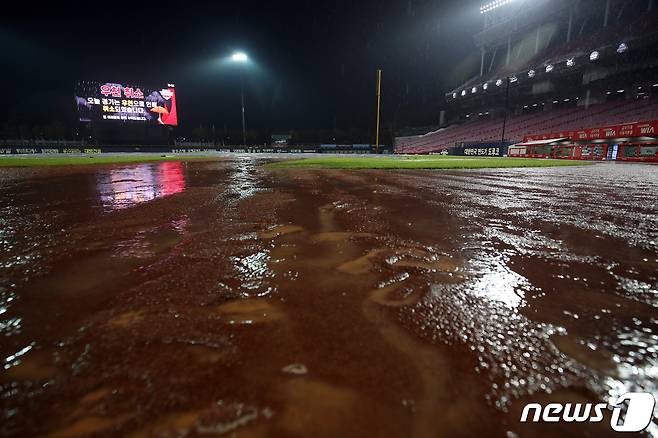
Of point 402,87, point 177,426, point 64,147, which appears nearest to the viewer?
point 177,426

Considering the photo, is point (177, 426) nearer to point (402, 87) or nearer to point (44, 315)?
point (44, 315)

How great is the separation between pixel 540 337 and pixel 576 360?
15 centimetres

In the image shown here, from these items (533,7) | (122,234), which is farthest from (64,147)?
(533,7)

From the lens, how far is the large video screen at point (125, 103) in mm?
37125

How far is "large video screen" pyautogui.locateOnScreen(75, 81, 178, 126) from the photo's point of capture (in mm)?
37125

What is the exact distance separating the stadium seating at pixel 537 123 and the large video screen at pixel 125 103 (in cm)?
3695

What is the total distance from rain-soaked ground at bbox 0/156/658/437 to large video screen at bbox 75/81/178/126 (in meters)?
45.1

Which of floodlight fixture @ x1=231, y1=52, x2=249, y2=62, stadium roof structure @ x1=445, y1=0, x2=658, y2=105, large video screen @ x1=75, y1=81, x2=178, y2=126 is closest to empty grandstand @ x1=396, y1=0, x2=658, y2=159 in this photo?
stadium roof structure @ x1=445, y1=0, x2=658, y2=105

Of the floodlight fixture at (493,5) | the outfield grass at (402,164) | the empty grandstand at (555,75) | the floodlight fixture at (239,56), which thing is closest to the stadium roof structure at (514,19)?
the empty grandstand at (555,75)

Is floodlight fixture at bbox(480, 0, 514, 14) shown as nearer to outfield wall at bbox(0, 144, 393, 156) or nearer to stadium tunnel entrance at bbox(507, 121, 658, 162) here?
outfield wall at bbox(0, 144, 393, 156)

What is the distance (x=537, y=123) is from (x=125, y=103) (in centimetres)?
5186

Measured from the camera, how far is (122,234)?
2.87 meters

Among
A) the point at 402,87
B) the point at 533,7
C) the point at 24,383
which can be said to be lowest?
the point at 24,383

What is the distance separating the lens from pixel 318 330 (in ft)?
4.43
